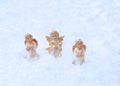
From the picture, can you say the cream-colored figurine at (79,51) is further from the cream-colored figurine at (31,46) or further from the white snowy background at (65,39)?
the cream-colored figurine at (31,46)

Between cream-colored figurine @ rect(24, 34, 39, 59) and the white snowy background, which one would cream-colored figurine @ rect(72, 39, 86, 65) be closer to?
the white snowy background

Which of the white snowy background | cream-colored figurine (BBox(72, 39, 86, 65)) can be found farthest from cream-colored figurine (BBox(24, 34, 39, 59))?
cream-colored figurine (BBox(72, 39, 86, 65))

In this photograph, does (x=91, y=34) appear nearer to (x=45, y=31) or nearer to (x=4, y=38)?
(x=45, y=31)

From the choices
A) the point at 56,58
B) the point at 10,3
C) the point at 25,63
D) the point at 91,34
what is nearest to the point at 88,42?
the point at 91,34

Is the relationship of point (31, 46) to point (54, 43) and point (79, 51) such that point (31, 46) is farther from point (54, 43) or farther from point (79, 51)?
point (79, 51)

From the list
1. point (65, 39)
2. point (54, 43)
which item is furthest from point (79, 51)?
point (65, 39)

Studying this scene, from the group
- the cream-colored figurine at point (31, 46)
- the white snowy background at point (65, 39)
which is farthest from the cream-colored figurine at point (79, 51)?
the cream-colored figurine at point (31, 46)
